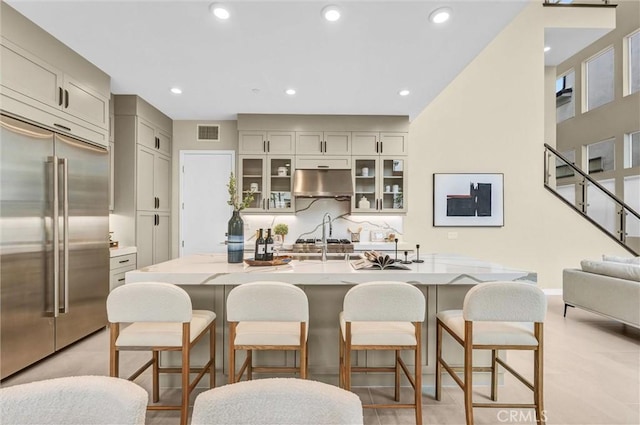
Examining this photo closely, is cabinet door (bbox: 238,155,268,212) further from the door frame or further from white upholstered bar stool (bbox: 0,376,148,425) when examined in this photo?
white upholstered bar stool (bbox: 0,376,148,425)

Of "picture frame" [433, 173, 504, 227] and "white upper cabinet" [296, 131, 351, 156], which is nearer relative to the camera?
"white upper cabinet" [296, 131, 351, 156]

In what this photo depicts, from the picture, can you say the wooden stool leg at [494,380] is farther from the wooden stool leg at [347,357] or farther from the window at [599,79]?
the window at [599,79]

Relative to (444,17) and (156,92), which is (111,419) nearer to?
(444,17)

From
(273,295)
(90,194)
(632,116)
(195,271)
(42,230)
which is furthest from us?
(632,116)

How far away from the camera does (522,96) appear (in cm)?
514

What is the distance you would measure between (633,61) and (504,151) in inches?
153

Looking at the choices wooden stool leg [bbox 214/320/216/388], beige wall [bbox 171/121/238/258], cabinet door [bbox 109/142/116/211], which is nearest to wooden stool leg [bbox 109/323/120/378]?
wooden stool leg [bbox 214/320/216/388]

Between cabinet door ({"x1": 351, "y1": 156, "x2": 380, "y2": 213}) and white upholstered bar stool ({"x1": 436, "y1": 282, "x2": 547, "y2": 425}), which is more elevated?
cabinet door ({"x1": 351, "y1": 156, "x2": 380, "y2": 213})

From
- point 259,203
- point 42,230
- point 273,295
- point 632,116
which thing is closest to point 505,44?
point 632,116

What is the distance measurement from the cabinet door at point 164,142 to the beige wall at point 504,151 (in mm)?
3946

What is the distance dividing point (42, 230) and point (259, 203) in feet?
8.97

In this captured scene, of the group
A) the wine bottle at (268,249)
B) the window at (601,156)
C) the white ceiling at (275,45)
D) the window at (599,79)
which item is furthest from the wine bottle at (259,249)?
the window at (599,79)

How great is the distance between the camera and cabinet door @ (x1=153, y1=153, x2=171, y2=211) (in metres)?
4.74

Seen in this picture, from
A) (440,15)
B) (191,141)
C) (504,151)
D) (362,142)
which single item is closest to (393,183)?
(362,142)
